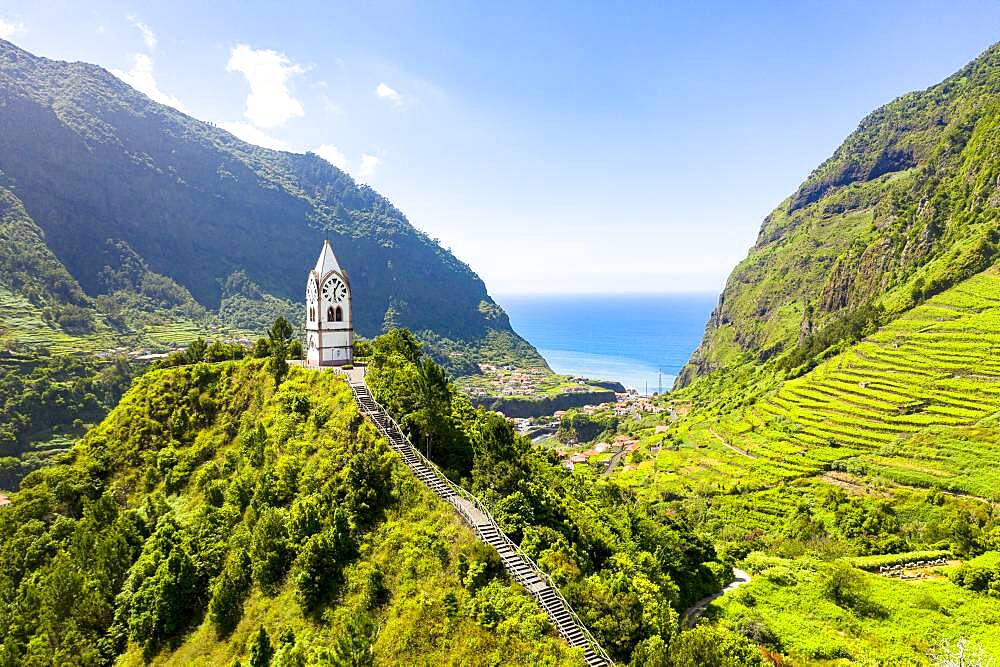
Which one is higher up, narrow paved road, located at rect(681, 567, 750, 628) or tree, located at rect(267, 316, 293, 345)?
tree, located at rect(267, 316, 293, 345)

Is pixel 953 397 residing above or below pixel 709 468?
above

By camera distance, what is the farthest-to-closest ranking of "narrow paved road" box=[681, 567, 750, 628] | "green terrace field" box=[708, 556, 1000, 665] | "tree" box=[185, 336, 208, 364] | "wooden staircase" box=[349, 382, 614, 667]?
"tree" box=[185, 336, 208, 364] → "narrow paved road" box=[681, 567, 750, 628] → "green terrace field" box=[708, 556, 1000, 665] → "wooden staircase" box=[349, 382, 614, 667]

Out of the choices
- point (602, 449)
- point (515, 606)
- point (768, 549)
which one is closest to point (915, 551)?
point (768, 549)

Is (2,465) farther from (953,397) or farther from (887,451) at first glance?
(953,397)

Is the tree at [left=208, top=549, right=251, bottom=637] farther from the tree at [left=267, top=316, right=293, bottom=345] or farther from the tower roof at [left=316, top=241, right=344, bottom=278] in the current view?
the tree at [left=267, top=316, right=293, bottom=345]

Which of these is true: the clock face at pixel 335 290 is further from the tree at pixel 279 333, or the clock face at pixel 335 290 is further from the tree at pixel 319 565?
the tree at pixel 319 565

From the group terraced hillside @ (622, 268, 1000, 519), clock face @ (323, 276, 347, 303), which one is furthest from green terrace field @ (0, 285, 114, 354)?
terraced hillside @ (622, 268, 1000, 519)
